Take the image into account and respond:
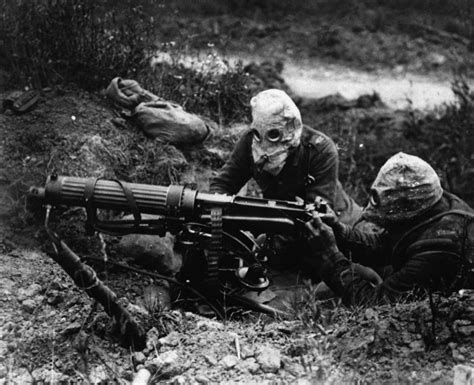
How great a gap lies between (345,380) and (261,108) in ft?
8.04

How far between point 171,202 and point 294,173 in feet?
5.21

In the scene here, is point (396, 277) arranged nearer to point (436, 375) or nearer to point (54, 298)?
point (436, 375)

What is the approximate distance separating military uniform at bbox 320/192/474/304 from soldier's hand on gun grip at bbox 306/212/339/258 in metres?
0.07

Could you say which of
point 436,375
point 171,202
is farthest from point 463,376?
point 171,202

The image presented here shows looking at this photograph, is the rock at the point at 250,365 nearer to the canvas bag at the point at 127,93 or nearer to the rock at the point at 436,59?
the canvas bag at the point at 127,93

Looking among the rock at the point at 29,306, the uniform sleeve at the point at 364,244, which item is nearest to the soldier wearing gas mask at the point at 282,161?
the uniform sleeve at the point at 364,244

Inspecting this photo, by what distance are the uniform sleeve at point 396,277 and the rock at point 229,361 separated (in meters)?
1.13

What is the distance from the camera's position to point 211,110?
8000mm

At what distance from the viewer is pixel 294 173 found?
19.1 feet

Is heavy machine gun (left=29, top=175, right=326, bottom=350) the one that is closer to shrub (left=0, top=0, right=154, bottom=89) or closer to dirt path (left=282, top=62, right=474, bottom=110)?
shrub (left=0, top=0, right=154, bottom=89)

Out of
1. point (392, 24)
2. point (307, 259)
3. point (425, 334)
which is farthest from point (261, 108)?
point (392, 24)

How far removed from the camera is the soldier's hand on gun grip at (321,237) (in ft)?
15.8

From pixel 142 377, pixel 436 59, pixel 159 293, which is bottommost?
pixel 159 293

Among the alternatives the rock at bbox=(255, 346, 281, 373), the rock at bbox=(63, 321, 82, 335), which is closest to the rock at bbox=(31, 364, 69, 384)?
the rock at bbox=(63, 321, 82, 335)
